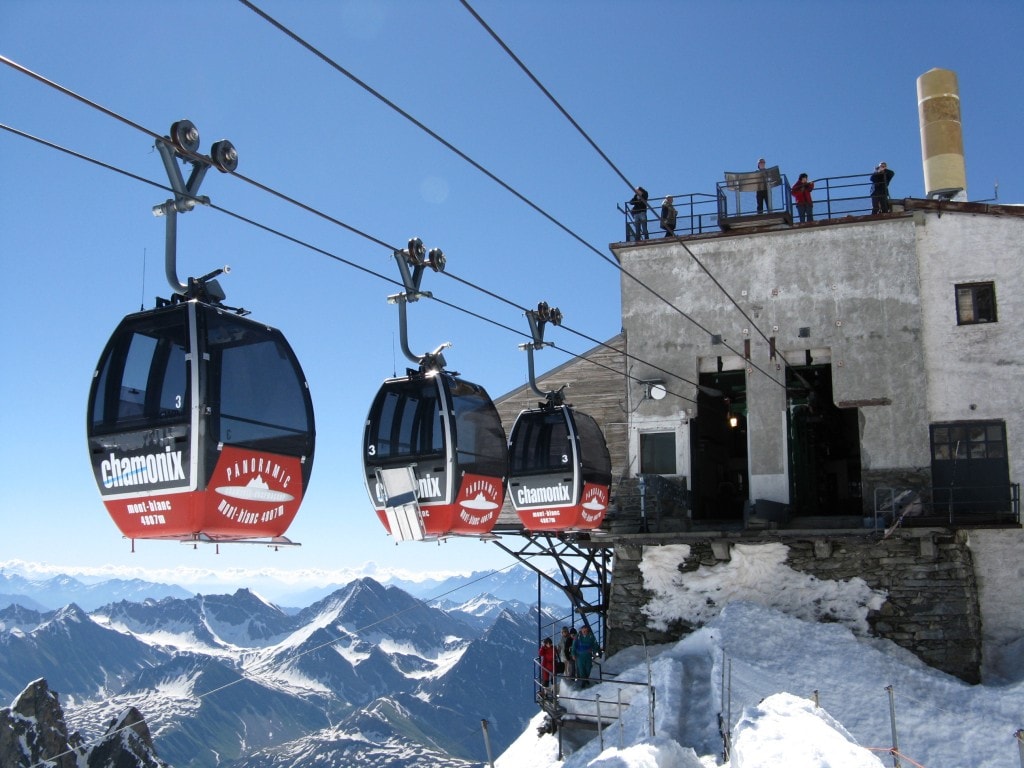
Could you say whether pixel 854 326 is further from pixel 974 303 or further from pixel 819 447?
pixel 819 447

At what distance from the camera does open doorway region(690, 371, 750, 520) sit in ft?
70.3

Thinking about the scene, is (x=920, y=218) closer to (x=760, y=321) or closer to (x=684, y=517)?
(x=760, y=321)

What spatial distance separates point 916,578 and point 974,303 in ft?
17.7

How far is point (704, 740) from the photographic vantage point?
14.1 m

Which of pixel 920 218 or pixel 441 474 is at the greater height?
pixel 920 218

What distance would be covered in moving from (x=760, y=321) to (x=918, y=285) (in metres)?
3.03

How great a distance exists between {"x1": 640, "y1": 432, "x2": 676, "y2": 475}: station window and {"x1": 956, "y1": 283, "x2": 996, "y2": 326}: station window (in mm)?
5956

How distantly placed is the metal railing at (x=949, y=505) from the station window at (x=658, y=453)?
409 cm

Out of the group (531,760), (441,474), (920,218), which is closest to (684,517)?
(531,760)

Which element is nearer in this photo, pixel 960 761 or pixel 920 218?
pixel 960 761

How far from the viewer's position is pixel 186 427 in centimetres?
742

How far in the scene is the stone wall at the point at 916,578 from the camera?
56.5 ft

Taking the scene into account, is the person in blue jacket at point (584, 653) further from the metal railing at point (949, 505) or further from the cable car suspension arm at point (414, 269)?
the cable car suspension arm at point (414, 269)

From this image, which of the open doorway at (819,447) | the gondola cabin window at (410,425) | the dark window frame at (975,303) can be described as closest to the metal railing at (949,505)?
the open doorway at (819,447)
